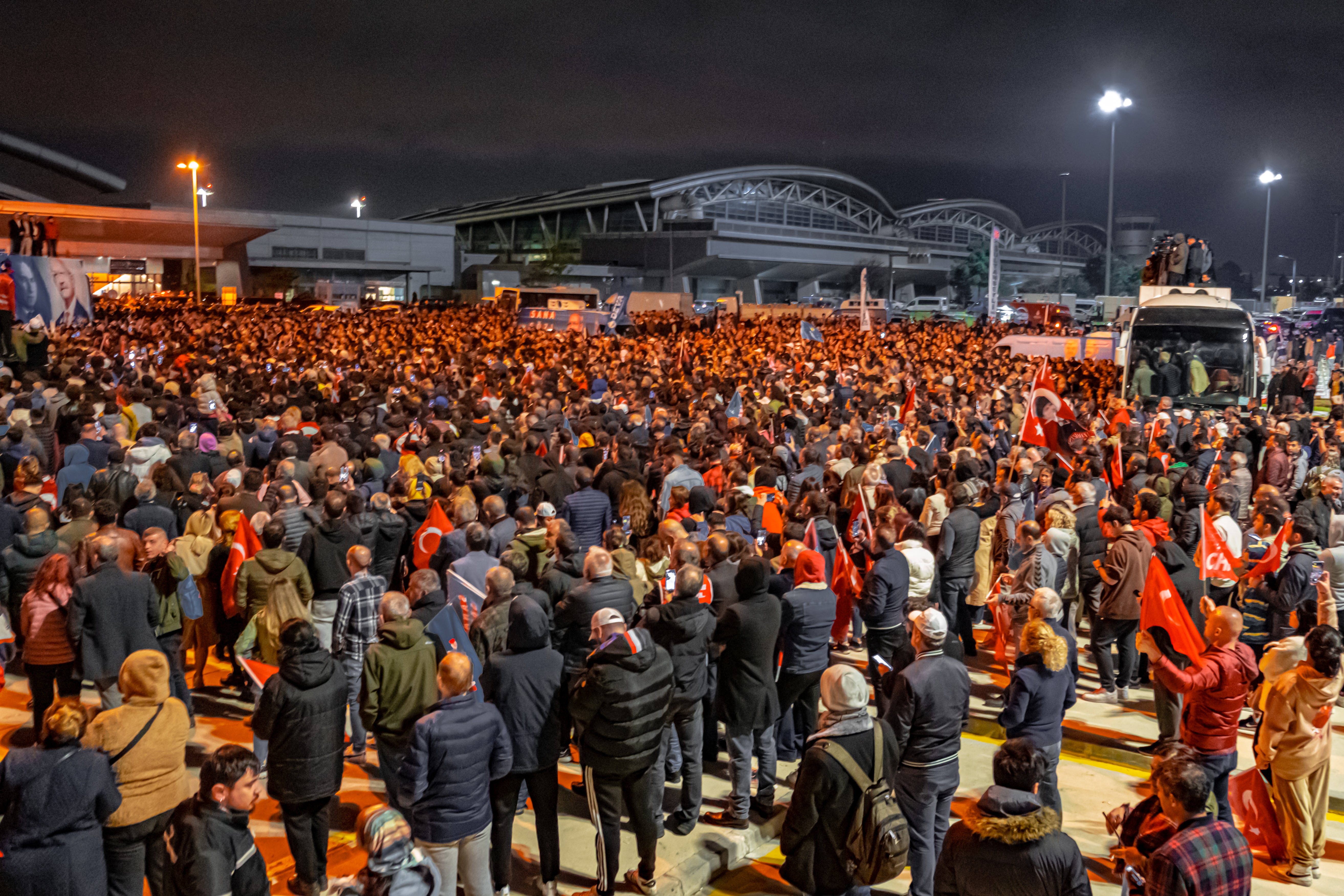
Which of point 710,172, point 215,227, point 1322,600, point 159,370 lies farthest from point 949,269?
point 1322,600

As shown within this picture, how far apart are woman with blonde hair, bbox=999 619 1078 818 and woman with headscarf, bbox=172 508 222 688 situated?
5.49 m

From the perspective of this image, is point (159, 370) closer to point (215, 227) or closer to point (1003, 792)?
point (1003, 792)

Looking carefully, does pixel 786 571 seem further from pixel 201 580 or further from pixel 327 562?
pixel 201 580

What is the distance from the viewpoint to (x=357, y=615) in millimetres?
5828

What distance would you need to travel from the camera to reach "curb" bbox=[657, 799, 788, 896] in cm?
533

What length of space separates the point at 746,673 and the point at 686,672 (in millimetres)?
409

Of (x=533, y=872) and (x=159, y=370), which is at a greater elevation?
(x=159, y=370)

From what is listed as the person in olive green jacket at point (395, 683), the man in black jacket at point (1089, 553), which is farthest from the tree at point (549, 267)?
the person in olive green jacket at point (395, 683)

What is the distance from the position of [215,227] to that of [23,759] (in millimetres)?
51802

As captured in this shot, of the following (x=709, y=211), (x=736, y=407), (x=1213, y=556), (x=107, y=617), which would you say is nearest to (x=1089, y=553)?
(x=1213, y=556)

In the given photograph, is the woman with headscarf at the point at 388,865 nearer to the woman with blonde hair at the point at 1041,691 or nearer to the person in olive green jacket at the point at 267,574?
the woman with blonde hair at the point at 1041,691

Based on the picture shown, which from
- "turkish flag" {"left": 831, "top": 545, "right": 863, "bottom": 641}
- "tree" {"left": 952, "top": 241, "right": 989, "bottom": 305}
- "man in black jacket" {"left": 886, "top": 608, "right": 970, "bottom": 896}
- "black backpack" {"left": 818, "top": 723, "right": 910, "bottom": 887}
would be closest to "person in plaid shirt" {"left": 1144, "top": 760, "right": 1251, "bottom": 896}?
"black backpack" {"left": 818, "top": 723, "right": 910, "bottom": 887}

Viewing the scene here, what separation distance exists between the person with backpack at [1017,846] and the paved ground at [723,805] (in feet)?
6.45

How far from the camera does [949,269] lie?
11269 cm
